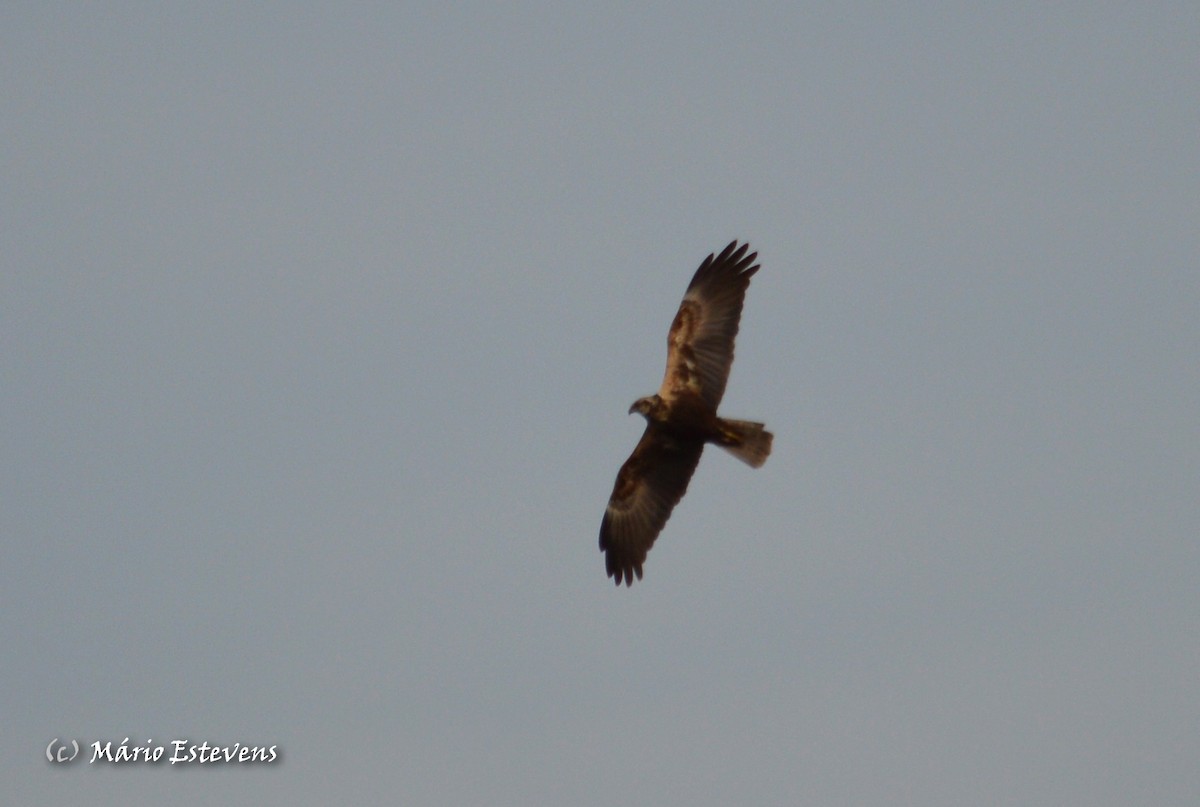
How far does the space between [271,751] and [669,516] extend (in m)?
5.13

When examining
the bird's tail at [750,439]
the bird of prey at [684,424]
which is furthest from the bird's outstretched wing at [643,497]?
the bird's tail at [750,439]

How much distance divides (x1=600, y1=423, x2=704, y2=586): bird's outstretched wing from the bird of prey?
1 cm

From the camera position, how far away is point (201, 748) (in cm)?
1445

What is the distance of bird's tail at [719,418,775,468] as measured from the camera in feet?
46.4

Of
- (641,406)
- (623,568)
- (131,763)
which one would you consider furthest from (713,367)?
(131,763)

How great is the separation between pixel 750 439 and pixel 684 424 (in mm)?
755

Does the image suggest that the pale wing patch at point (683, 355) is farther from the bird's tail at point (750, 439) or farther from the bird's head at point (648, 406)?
the bird's tail at point (750, 439)

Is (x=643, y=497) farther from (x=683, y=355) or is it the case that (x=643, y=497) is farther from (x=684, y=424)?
(x=683, y=355)

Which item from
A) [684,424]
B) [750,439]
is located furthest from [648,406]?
[750,439]

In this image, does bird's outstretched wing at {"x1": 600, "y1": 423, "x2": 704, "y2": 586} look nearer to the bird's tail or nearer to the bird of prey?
the bird of prey

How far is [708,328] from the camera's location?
49.1ft

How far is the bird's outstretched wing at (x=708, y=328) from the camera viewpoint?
574 inches

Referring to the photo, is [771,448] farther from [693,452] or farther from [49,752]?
[49,752]

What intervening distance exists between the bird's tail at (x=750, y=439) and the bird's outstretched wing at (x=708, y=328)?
374 millimetres
